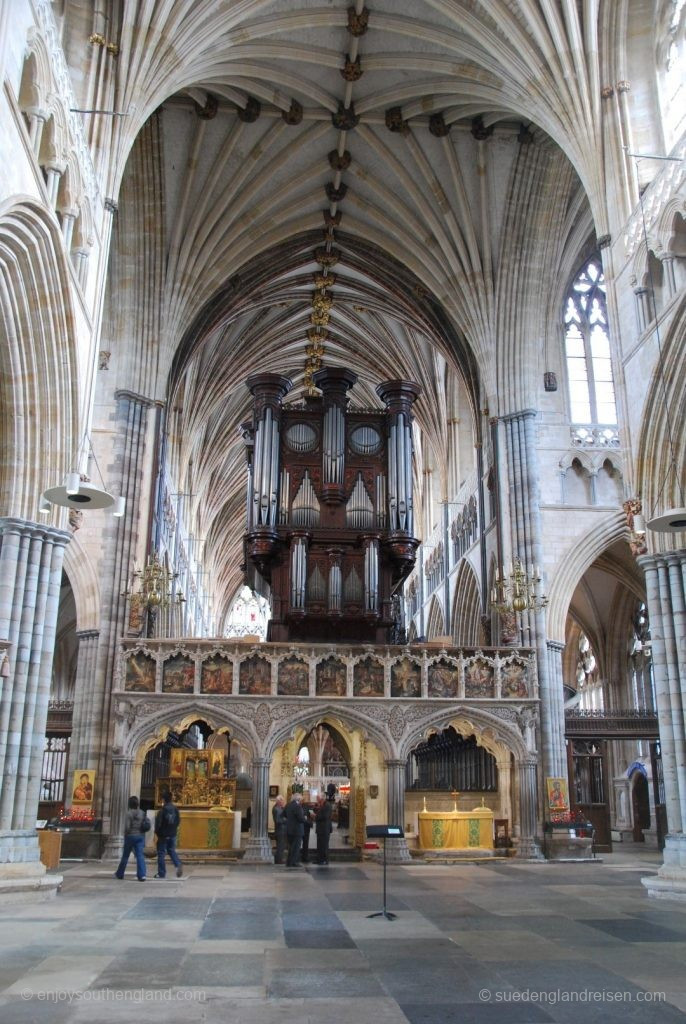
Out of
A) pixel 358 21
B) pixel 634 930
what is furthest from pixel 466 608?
pixel 634 930

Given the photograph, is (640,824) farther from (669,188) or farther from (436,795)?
(669,188)

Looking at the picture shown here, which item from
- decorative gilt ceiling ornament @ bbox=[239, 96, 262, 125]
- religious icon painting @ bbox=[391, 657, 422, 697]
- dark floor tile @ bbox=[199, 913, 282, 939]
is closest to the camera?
dark floor tile @ bbox=[199, 913, 282, 939]

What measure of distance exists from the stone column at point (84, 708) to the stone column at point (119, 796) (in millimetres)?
1266

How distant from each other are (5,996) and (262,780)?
1405cm

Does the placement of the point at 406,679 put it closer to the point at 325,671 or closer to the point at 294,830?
the point at 325,671

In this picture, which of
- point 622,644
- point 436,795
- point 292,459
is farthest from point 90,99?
point 622,644

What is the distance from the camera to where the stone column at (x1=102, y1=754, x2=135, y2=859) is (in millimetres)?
19250

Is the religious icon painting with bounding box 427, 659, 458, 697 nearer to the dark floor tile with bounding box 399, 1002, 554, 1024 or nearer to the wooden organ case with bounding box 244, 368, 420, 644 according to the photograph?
the wooden organ case with bounding box 244, 368, 420, 644

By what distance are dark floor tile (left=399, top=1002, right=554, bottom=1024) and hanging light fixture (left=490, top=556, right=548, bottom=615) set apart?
50.6 ft

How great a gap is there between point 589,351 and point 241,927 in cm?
2064

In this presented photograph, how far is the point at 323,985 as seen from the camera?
22.0 ft

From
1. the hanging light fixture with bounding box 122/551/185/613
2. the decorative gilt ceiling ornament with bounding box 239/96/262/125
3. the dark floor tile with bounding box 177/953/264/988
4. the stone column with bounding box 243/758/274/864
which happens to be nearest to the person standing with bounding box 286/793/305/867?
the stone column with bounding box 243/758/274/864

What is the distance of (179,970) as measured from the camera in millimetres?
7129

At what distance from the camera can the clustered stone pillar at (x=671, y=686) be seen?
13.0 m
